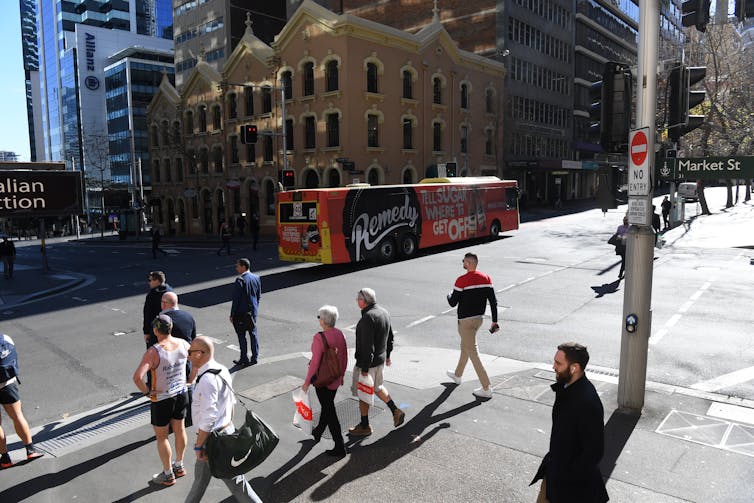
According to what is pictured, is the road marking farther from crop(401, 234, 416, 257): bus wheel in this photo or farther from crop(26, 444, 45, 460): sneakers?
crop(401, 234, 416, 257): bus wheel

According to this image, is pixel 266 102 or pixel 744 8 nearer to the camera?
pixel 744 8

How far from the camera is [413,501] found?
517 centimetres

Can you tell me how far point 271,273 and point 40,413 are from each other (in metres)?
12.7

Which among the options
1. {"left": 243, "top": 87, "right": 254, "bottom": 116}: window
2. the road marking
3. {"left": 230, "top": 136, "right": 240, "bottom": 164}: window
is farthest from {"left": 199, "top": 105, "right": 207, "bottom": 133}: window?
the road marking

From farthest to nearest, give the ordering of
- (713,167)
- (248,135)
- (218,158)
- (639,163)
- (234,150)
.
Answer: (218,158) → (234,150) → (248,135) → (713,167) → (639,163)

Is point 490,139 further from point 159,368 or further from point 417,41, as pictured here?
point 159,368

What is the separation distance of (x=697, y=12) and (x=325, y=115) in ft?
101

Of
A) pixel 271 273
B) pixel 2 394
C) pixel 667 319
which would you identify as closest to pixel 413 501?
pixel 2 394

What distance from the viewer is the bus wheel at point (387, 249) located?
21703mm

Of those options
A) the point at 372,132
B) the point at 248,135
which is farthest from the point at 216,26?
the point at 248,135

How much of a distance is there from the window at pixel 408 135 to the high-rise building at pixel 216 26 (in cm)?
3076

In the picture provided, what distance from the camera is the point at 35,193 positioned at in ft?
24.8

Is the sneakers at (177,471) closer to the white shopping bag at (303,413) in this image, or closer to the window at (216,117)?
the white shopping bag at (303,413)

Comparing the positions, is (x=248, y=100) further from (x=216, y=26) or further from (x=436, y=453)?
(x=436, y=453)
